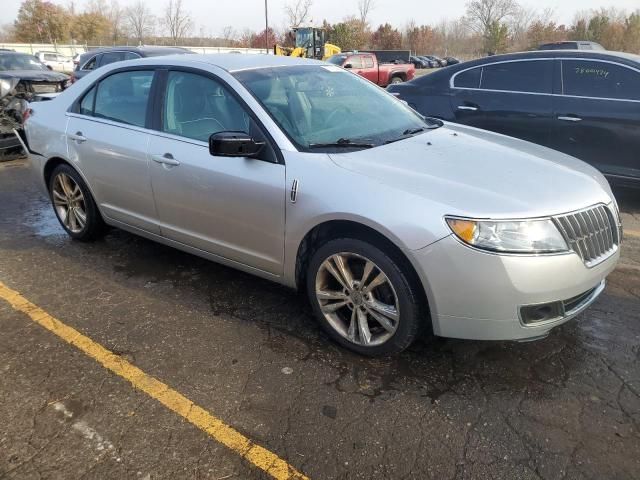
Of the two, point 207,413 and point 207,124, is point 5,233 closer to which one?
point 207,124

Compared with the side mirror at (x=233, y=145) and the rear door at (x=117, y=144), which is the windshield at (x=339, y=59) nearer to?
the rear door at (x=117, y=144)

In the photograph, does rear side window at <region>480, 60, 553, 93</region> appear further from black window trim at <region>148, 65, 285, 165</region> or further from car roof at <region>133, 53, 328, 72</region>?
black window trim at <region>148, 65, 285, 165</region>

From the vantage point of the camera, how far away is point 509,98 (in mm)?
5797

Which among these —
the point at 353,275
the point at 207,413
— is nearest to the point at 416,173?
the point at 353,275

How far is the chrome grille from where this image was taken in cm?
254

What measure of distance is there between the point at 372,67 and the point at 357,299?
22.1m

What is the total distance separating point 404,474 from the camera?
215 cm

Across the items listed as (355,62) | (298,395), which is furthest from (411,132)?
(355,62)

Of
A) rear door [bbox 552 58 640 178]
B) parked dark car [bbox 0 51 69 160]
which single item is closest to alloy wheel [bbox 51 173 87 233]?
parked dark car [bbox 0 51 69 160]

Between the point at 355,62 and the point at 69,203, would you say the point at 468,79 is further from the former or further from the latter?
the point at 355,62

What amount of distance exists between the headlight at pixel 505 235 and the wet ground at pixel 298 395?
0.76 metres

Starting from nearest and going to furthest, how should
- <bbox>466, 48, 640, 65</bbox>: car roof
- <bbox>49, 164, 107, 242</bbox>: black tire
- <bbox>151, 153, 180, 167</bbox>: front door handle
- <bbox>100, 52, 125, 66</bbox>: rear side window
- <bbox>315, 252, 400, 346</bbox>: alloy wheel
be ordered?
<bbox>315, 252, 400, 346</bbox>: alloy wheel → <bbox>151, 153, 180, 167</bbox>: front door handle → <bbox>49, 164, 107, 242</bbox>: black tire → <bbox>466, 48, 640, 65</bbox>: car roof → <bbox>100, 52, 125, 66</bbox>: rear side window

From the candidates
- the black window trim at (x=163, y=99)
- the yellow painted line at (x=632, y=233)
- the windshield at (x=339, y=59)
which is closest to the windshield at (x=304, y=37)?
the windshield at (x=339, y=59)

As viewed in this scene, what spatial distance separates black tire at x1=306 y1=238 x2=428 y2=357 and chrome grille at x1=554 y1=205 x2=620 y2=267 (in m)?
0.77
